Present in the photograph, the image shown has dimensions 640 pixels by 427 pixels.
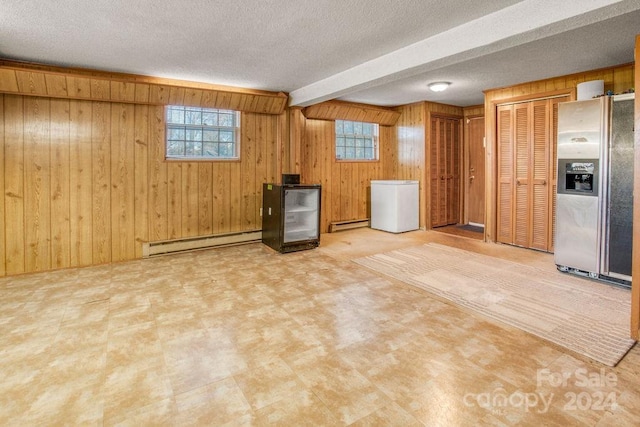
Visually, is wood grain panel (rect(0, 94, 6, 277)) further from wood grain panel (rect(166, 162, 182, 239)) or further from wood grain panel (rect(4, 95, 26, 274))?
wood grain panel (rect(166, 162, 182, 239))

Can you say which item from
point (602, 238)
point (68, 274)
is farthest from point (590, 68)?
point (68, 274)

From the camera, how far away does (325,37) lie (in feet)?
9.58

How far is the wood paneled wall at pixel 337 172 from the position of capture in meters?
5.74

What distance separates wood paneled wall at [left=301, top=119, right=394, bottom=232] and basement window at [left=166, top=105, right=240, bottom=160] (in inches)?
48.1

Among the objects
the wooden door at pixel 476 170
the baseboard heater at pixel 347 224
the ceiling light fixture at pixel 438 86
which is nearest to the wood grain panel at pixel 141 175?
the baseboard heater at pixel 347 224

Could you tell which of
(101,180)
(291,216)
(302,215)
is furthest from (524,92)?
(101,180)

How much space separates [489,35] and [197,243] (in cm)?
402

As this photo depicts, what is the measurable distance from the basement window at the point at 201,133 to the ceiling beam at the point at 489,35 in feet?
6.26

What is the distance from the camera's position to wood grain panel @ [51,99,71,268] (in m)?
3.78

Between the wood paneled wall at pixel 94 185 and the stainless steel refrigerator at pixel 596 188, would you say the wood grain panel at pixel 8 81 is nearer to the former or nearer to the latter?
the wood paneled wall at pixel 94 185

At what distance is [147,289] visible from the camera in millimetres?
3244

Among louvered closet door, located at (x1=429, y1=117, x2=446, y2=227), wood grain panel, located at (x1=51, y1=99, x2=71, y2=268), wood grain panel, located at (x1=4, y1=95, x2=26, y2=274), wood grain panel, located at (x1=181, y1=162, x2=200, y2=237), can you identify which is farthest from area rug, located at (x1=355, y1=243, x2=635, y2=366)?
wood grain panel, located at (x1=4, y1=95, x2=26, y2=274)

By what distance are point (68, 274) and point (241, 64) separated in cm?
294

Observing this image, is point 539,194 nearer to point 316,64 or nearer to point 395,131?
point 395,131
